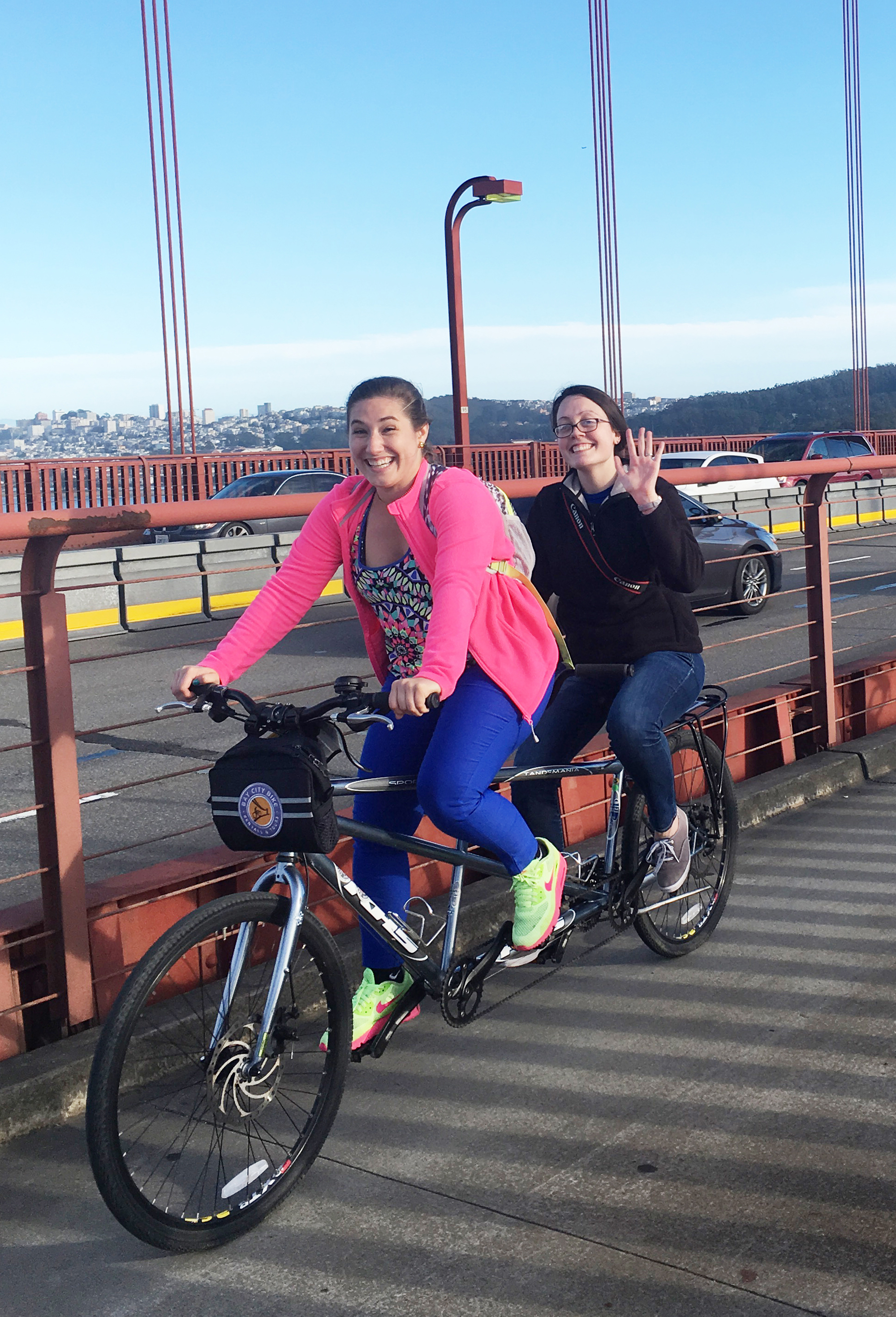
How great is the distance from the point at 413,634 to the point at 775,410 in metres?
112

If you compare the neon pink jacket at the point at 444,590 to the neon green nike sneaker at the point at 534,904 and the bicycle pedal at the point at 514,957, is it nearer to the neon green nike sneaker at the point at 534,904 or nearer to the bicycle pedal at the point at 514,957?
the neon green nike sneaker at the point at 534,904

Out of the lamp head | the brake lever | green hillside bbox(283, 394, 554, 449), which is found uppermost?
the lamp head

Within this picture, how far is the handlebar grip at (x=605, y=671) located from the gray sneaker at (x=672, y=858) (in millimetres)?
476

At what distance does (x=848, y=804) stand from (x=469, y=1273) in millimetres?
3933

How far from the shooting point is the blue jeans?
3.96 metres

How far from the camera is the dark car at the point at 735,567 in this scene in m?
14.9

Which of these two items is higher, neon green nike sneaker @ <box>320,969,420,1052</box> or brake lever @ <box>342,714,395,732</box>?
brake lever @ <box>342,714,395,732</box>

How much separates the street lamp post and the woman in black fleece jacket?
778 inches

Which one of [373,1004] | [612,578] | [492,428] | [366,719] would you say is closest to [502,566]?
[366,719]

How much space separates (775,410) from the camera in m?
111

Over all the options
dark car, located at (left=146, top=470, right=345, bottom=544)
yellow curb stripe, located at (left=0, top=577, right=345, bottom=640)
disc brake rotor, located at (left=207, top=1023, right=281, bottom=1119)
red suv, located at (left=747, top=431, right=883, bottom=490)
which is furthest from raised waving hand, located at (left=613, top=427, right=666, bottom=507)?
red suv, located at (left=747, top=431, right=883, bottom=490)

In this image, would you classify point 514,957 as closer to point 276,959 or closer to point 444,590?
point 276,959

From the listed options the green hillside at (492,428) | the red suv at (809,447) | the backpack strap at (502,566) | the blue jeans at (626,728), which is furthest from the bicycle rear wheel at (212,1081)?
the red suv at (809,447)

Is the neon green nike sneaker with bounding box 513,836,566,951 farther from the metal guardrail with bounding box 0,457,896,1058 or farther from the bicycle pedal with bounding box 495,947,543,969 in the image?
the metal guardrail with bounding box 0,457,896,1058
